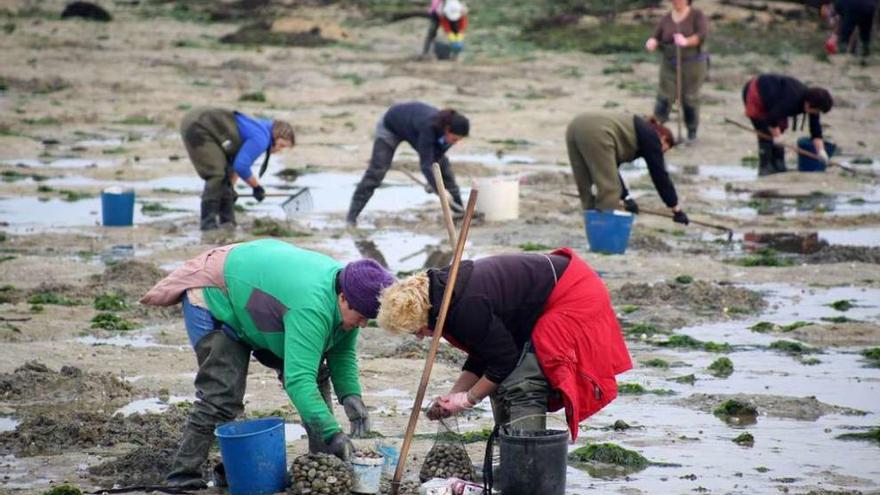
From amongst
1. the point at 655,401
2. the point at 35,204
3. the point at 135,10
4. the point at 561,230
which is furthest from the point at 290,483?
the point at 135,10

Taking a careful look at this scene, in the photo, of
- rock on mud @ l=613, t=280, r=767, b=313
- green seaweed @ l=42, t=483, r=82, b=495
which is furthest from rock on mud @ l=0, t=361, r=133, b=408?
rock on mud @ l=613, t=280, r=767, b=313

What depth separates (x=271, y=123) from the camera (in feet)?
45.7

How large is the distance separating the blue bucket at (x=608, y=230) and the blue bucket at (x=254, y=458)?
21.9 feet

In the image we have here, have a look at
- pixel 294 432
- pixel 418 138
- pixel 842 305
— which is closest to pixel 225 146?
pixel 418 138

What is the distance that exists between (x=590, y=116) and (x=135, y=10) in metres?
31.2

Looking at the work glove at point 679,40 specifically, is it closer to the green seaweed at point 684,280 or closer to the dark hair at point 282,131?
the dark hair at point 282,131

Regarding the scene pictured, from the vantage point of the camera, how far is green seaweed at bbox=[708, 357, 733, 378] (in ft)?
32.4

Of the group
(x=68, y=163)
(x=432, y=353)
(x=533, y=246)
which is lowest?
(x=68, y=163)

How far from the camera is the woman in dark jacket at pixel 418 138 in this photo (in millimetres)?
14062

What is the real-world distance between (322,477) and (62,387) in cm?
278

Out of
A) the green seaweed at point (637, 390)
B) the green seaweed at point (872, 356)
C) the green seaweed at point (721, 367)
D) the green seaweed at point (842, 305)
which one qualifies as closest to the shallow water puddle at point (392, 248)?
the green seaweed at point (842, 305)

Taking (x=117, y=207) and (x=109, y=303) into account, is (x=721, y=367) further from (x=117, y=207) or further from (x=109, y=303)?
(x=117, y=207)

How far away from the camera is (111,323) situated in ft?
35.3

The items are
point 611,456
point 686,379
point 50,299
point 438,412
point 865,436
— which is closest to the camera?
point 438,412
